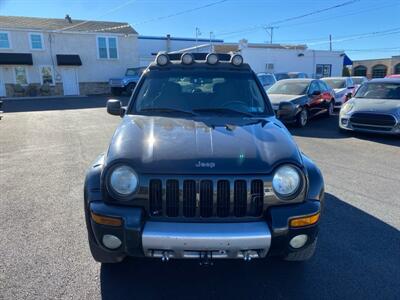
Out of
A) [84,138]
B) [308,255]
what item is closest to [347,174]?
[308,255]

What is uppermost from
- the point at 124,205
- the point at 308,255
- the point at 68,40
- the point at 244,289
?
the point at 68,40

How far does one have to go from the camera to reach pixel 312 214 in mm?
2498

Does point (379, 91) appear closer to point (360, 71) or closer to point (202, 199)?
point (202, 199)

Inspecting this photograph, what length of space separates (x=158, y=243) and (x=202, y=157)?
2.34ft

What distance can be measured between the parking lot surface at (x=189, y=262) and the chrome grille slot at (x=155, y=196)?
2.55ft

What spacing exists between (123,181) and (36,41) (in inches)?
1072

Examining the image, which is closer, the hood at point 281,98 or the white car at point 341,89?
the hood at point 281,98

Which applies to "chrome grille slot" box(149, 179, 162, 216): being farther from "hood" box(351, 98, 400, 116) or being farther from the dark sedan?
"hood" box(351, 98, 400, 116)

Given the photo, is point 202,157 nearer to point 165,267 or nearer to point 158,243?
point 158,243

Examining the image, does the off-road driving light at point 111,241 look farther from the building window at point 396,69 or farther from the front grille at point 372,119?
the building window at point 396,69

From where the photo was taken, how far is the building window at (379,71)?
148 ft

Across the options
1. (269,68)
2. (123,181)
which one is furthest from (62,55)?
(123,181)

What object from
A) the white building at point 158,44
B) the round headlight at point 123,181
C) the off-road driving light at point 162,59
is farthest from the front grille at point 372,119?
the white building at point 158,44

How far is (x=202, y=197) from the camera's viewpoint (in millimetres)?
2455
